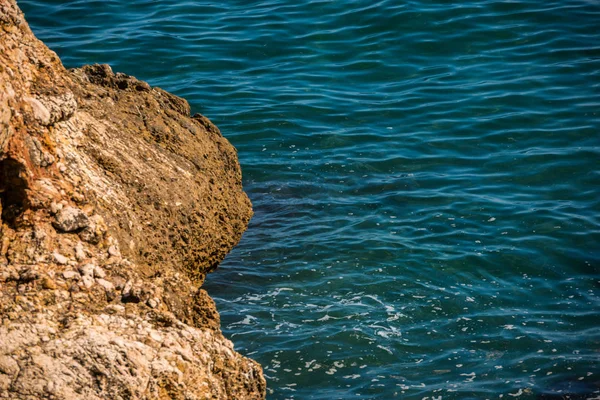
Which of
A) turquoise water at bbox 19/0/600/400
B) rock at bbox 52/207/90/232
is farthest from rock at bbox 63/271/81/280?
turquoise water at bbox 19/0/600/400

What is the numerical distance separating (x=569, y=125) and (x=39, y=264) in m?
8.49

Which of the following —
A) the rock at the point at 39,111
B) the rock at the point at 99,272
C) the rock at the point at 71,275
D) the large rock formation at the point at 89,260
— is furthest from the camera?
the rock at the point at 39,111

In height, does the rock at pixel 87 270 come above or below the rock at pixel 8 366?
above

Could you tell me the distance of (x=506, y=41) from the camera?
12859mm

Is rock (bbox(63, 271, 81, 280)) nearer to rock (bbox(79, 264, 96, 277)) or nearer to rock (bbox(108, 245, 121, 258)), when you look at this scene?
rock (bbox(79, 264, 96, 277))

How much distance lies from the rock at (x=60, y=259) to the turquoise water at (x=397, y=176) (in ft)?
8.14

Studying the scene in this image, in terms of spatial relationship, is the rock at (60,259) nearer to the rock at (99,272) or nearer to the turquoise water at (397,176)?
the rock at (99,272)

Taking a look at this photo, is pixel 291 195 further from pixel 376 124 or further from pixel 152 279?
pixel 152 279

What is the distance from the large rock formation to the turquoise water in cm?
176

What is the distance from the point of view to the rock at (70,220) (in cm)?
402

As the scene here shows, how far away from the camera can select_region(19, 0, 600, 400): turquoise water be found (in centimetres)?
637

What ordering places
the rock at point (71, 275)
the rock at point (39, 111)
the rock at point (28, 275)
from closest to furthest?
the rock at point (28, 275), the rock at point (71, 275), the rock at point (39, 111)

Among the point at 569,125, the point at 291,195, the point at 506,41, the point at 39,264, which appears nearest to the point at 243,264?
the point at 291,195

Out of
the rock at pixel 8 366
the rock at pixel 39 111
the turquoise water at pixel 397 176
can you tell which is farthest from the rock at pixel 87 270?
the turquoise water at pixel 397 176
